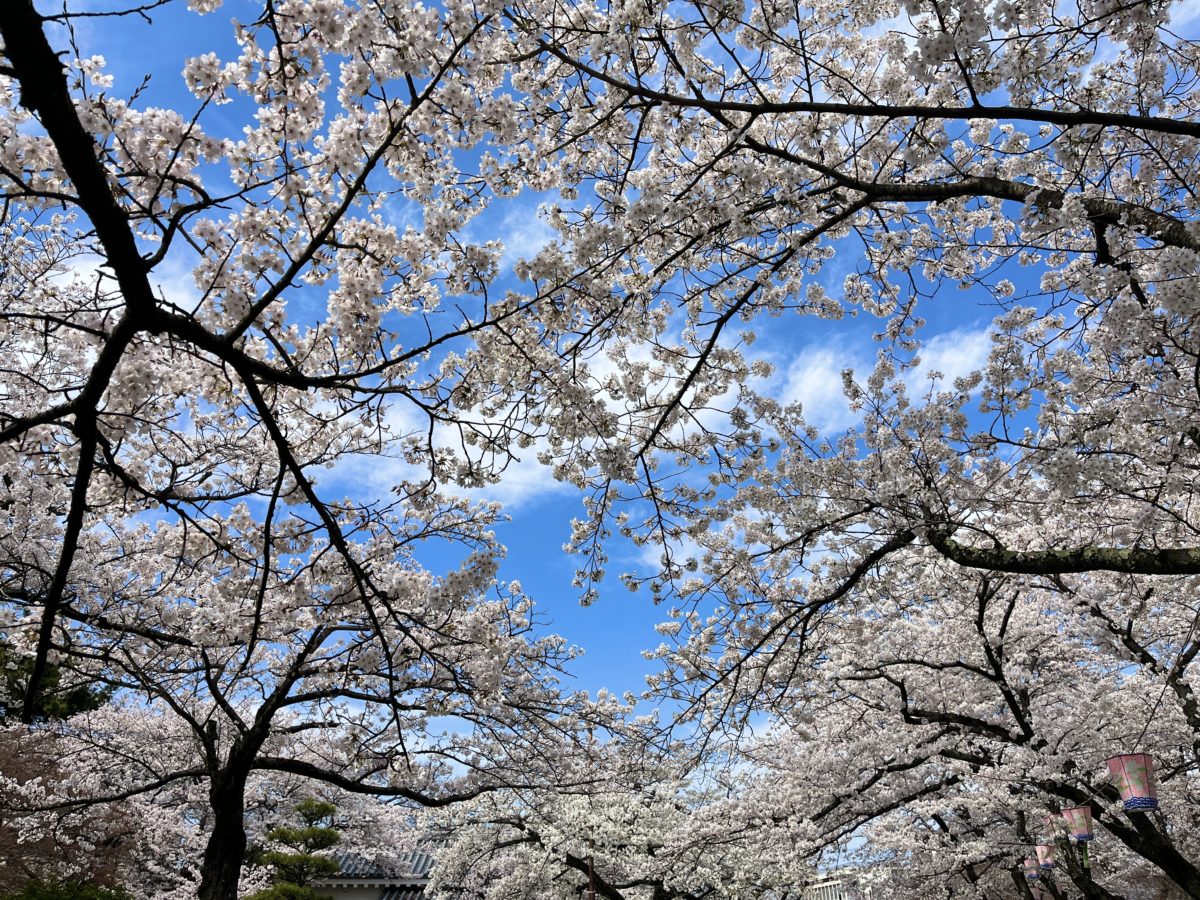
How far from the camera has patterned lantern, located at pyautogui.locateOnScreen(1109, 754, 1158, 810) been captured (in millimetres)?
6090

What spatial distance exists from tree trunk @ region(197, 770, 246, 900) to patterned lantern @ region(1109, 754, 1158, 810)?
813 cm

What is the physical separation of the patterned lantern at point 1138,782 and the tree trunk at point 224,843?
813 cm

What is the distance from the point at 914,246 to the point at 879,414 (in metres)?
1.42

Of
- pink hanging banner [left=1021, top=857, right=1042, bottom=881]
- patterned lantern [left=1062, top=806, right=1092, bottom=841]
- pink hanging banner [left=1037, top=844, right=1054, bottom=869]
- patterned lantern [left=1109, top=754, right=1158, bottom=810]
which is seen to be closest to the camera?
patterned lantern [left=1109, top=754, right=1158, bottom=810]

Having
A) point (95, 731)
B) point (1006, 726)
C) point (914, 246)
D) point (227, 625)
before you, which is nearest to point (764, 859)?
point (1006, 726)

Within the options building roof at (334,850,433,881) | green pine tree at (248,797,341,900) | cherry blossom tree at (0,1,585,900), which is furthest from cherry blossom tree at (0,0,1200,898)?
building roof at (334,850,433,881)

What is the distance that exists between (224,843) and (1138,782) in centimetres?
837

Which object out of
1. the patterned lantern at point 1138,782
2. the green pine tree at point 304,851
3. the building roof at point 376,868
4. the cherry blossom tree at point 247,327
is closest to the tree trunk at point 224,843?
the cherry blossom tree at point 247,327

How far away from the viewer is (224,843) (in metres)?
6.85

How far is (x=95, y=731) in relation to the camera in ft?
41.5

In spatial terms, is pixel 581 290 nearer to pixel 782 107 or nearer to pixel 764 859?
pixel 782 107

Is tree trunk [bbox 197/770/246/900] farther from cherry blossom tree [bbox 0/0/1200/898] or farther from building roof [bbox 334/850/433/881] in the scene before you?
building roof [bbox 334/850/433/881]

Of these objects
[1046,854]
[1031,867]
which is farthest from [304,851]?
[1046,854]

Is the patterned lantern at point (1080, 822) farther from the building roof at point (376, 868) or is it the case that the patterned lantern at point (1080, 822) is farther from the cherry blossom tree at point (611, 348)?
the building roof at point (376, 868)
